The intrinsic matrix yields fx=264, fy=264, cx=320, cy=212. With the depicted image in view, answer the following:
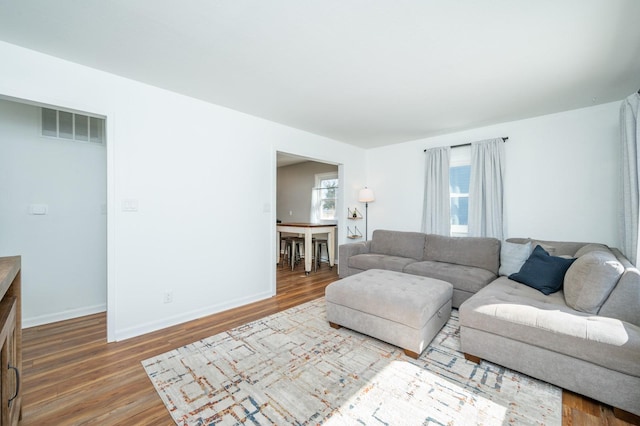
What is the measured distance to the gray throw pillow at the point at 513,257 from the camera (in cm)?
304

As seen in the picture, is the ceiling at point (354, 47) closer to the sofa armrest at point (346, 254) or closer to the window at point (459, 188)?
the window at point (459, 188)

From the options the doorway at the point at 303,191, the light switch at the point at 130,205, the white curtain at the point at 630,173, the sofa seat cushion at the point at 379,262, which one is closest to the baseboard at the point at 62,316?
the light switch at the point at 130,205

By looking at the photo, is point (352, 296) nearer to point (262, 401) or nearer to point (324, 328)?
point (324, 328)

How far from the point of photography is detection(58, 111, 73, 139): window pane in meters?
2.78

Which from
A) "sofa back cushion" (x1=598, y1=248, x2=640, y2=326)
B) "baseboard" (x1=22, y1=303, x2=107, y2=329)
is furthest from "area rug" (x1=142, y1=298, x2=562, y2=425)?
"baseboard" (x1=22, y1=303, x2=107, y2=329)

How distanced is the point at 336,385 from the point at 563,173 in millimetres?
3688

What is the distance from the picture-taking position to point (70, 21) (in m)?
1.71

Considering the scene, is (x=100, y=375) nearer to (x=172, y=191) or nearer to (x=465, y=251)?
(x=172, y=191)

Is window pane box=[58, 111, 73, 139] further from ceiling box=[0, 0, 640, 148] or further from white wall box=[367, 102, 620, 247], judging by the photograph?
white wall box=[367, 102, 620, 247]

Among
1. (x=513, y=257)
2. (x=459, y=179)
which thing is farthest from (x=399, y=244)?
(x=513, y=257)

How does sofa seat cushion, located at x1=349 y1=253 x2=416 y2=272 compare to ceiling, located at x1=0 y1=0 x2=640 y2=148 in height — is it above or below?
below

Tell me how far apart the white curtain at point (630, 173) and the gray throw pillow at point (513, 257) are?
0.77m

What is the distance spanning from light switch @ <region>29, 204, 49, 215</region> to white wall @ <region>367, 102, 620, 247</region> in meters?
5.29

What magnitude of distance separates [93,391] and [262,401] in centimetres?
113
